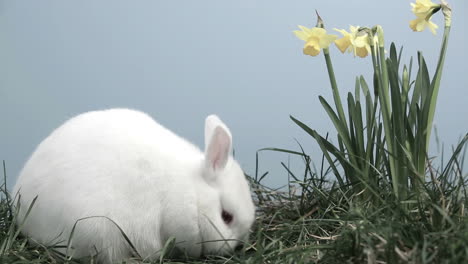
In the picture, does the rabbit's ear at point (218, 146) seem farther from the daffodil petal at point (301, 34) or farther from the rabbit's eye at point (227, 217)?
the daffodil petal at point (301, 34)

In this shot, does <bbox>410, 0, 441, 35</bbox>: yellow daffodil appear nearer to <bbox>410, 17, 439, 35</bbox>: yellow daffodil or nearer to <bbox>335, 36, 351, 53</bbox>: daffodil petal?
<bbox>410, 17, 439, 35</bbox>: yellow daffodil

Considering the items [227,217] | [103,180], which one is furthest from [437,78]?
[103,180]

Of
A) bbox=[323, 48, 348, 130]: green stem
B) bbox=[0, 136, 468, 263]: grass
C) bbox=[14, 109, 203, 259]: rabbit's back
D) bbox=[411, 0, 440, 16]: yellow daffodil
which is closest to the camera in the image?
bbox=[0, 136, 468, 263]: grass

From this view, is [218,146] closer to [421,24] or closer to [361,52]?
[361,52]

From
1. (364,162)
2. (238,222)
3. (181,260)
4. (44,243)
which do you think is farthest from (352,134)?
(44,243)

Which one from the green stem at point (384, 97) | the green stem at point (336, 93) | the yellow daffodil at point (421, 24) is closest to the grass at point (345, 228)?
the green stem at point (384, 97)

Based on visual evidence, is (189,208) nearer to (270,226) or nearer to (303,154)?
(270,226)

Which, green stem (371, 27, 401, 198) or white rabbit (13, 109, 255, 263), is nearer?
white rabbit (13, 109, 255, 263)

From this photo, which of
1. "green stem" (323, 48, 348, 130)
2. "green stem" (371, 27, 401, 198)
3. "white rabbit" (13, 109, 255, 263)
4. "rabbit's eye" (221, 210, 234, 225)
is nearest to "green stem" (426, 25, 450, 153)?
"green stem" (371, 27, 401, 198)
